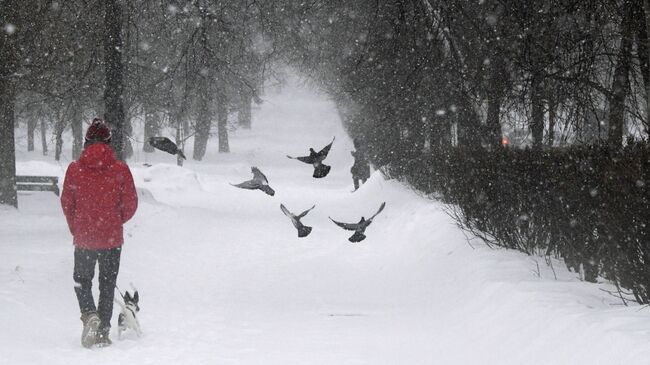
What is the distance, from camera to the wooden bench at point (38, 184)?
15697mm

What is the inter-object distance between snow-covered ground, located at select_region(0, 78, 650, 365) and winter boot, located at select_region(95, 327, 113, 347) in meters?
0.10

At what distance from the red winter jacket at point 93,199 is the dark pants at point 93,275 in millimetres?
95

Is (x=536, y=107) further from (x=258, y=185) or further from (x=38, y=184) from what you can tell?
(x=38, y=184)

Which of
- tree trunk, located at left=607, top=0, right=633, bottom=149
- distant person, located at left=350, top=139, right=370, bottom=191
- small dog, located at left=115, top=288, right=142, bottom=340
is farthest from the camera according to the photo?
distant person, located at left=350, top=139, right=370, bottom=191

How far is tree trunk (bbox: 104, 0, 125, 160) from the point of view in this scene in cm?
1282

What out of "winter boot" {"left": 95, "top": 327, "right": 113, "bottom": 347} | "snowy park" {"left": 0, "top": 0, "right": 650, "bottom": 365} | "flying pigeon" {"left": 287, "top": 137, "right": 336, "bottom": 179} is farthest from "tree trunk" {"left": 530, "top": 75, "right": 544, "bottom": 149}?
"winter boot" {"left": 95, "top": 327, "right": 113, "bottom": 347}

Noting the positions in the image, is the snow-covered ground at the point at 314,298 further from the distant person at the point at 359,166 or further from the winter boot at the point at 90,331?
the distant person at the point at 359,166


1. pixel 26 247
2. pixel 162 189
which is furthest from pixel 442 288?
pixel 162 189

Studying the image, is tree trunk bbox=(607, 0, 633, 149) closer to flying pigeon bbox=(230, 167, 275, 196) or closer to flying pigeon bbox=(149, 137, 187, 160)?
flying pigeon bbox=(230, 167, 275, 196)

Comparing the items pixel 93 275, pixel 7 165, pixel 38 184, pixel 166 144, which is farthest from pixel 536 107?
pixel 38 184

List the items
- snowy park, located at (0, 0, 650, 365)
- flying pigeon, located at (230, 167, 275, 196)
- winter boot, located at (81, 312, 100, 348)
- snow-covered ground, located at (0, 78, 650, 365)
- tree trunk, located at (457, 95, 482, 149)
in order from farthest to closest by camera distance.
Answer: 1. tree trunk, located at (457, 95, 482, 149)
2. flying pigeon, located at (230, 167, 275, 196)
3. winter boot, located at (81, 312, 100, 348)
4. snowy park, located at (0, 0, 650, 365)
5. snow-covered ground, located at (0, 78, 650, 365)

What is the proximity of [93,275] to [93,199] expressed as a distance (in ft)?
2.09

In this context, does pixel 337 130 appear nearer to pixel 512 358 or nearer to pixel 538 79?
pixel 538 79

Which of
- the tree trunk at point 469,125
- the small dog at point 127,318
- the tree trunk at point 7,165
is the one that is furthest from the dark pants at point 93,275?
the tree trunk at point 7,165
